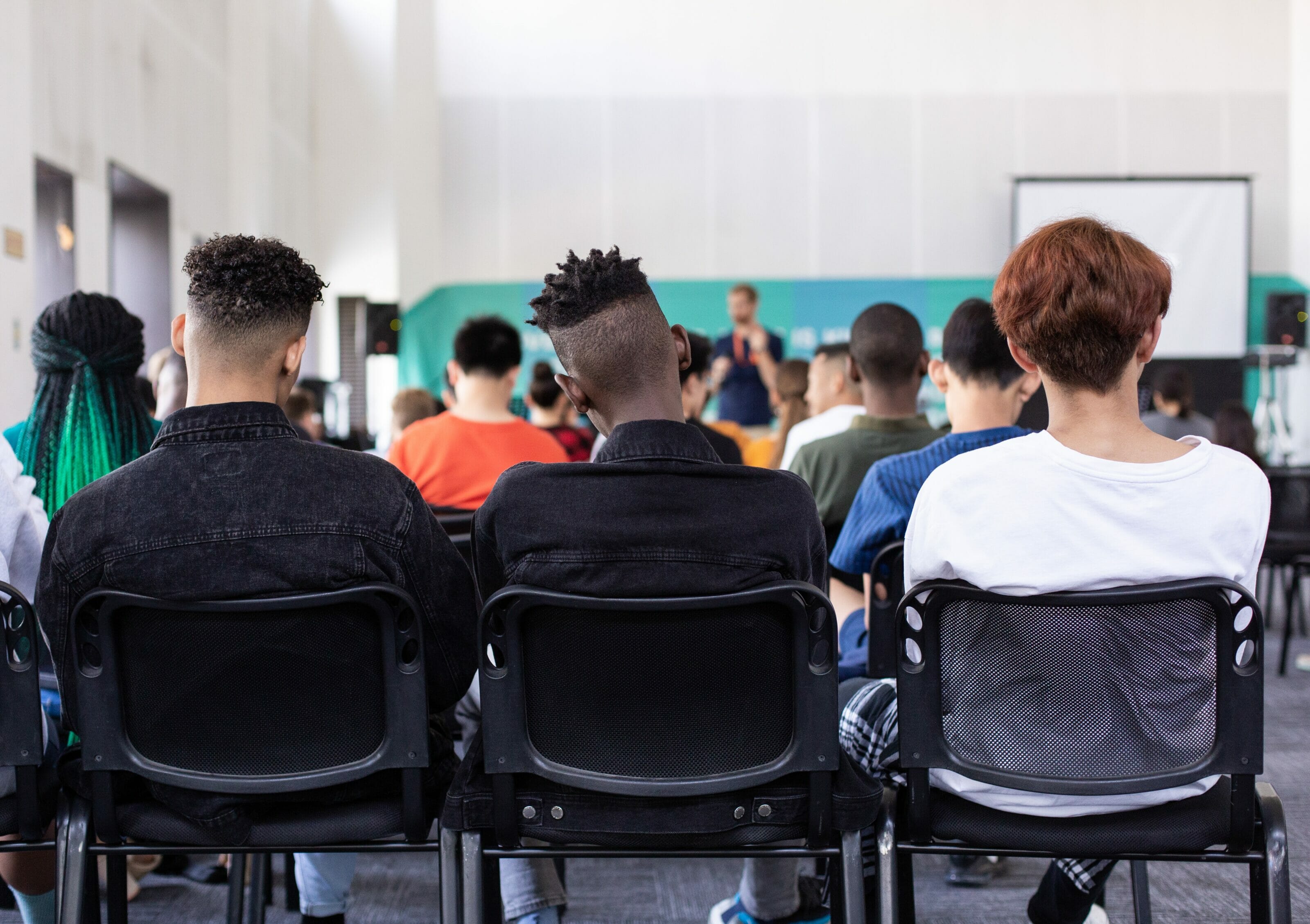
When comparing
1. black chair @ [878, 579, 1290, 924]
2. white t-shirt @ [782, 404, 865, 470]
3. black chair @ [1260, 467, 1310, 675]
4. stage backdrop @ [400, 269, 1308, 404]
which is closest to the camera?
black chair @ [878, 579, 1290, 924]

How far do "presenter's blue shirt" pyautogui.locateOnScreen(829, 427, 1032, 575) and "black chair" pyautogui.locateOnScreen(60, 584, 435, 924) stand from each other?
2.75ft

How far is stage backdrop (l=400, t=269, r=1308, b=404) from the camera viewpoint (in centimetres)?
955

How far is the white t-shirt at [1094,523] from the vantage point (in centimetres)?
124

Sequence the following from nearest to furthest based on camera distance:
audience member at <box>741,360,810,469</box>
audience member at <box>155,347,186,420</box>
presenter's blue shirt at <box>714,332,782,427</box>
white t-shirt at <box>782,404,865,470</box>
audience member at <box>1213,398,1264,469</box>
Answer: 1. audience member at <box>155,347,186,420</box>
2. white t-shirt at <box>782,404,865,470</box>
3. audience member at <box>741,360,810,469</box>
4. audience member at <box>1213,398,1264,469</box>
5. presenter's blue shirt at <box>714,332,782,427</box>

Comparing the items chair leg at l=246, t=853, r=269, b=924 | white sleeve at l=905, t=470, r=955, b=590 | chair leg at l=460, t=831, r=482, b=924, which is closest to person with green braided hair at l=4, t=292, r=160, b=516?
chair leg at l=246, t=853, r=269, b=924

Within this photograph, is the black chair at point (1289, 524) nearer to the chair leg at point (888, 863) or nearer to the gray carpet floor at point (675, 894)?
the gray carpet floor at point (675, 894)

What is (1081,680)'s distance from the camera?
1224 mm

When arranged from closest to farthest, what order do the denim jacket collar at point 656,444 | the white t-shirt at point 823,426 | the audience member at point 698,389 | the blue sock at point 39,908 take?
1. the denim jacket collar at point 656,444
2. the blue sock at point 39,908
3. the audience member at point 698,389
4. the white t-shirt at point 823,426

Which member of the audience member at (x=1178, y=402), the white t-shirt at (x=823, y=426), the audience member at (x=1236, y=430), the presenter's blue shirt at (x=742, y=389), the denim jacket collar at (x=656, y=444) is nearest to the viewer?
the denim jacket collar at (x=656, y=444)

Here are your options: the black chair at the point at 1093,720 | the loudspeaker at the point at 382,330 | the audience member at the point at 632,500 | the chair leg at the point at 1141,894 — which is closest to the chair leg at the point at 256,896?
the audience member at the point at 632,500

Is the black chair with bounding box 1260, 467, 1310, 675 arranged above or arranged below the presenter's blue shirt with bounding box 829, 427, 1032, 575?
below

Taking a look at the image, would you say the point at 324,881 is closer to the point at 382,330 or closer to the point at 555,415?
the point at 555,415

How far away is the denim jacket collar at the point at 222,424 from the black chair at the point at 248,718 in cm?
22

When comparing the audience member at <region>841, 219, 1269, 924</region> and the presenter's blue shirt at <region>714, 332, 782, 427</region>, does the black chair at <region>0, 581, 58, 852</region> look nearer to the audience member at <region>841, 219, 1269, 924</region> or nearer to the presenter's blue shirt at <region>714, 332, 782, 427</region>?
the audience member at <region>841, 219, 1269, 924</region>
